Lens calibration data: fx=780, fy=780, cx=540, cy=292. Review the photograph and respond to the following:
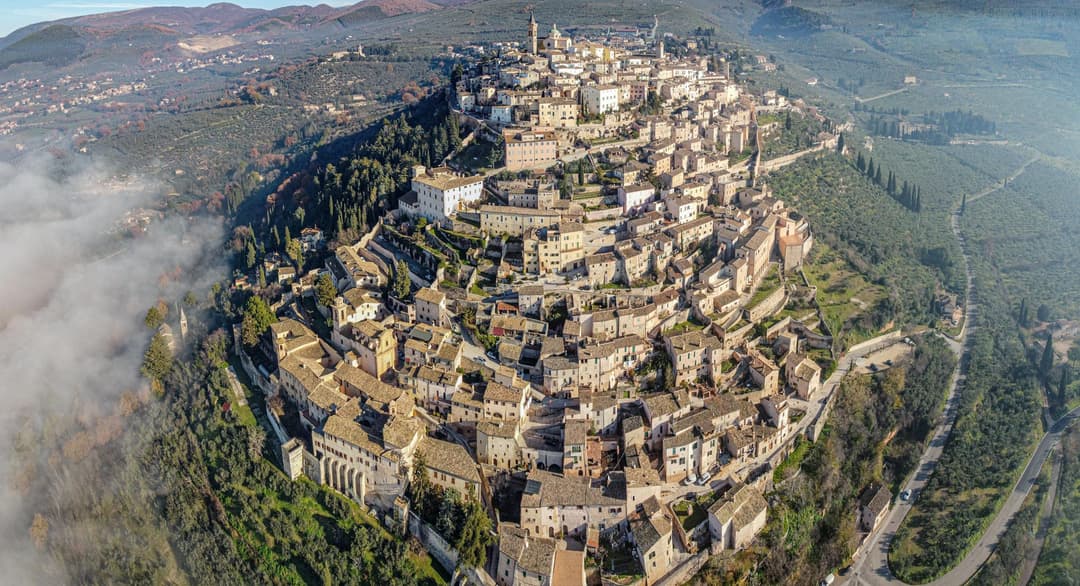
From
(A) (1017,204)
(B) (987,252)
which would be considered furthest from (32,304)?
(A) (1017,204)

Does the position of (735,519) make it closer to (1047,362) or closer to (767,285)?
(767,285)

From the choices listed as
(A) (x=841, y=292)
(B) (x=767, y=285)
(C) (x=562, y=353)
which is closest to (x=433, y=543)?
(C) (x=562, y=353)

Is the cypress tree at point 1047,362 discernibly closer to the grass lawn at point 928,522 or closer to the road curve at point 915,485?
the road curve at point 915,485

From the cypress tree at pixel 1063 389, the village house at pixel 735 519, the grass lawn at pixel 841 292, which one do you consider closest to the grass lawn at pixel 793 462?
the village house at pixel 735 519

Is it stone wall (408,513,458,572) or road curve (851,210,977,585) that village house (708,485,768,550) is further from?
stone wall (408,513,458,572)

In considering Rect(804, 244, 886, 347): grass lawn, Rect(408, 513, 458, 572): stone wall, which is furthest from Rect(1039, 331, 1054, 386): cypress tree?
Rect(408, 513, 458, 572): stone wall

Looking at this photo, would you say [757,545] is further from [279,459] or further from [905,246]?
[905,246]
